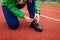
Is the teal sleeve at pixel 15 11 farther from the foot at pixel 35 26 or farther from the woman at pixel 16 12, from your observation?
the foot at pixel 35 26

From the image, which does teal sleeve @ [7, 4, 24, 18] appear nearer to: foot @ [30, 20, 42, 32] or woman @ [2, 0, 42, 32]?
woman @ [2, 0, 42, 32]

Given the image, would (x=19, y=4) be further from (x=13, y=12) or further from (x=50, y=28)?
(x=50, y=28)

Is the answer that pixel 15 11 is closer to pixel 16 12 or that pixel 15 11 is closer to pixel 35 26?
pixel 16 12

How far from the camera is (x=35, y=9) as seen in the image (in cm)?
457

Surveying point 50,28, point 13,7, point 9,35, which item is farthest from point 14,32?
point 50,28

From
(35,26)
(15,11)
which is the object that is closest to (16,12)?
(15,11)

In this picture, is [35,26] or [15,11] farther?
[35,26]

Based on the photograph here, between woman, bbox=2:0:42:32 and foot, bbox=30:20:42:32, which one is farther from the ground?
woman, bbox=2:0:42:32

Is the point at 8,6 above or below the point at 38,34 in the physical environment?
above

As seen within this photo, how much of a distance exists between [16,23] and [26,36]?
2.32ft

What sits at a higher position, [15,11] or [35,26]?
[15,11]

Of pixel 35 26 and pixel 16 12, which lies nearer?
pixel 16 12

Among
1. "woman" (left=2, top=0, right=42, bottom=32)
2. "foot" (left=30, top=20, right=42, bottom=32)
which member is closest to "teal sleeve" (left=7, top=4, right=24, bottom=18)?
"woman" (left=2, top=0, right=42, bottom=32)

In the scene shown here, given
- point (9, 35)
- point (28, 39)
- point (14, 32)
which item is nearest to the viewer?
point (28, 39)
